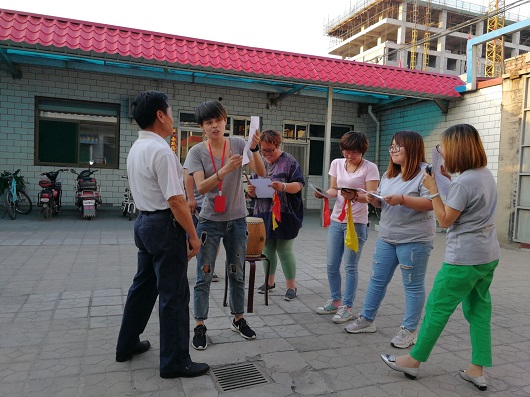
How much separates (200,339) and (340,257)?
1515 mm

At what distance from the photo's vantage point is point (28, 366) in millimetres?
2713

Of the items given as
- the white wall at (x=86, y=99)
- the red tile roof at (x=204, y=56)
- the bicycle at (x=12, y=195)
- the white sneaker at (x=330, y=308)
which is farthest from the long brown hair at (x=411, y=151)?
the white wall at (x=86, y=99)

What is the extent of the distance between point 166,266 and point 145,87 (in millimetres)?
9854

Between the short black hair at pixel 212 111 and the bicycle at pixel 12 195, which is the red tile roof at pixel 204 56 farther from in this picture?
the short black hair at pixel 212 111

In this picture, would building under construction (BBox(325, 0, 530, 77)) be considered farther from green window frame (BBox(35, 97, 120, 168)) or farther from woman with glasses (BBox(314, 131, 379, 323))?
woman with glasses (BBox(314, 131, 379, 323))

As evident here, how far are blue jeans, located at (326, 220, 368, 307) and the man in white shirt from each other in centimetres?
159

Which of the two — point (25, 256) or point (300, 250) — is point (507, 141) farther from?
point (25, 256)

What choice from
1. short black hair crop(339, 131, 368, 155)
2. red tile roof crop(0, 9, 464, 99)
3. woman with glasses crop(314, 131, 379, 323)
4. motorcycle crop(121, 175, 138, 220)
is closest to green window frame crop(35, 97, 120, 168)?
motorcycle crop(121, 175, 138, 220)

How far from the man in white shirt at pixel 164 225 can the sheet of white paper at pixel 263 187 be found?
1.36 m

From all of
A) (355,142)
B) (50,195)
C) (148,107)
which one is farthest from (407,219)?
(50,195)

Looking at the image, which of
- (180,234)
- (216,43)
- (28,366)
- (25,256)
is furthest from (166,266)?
(216,43)

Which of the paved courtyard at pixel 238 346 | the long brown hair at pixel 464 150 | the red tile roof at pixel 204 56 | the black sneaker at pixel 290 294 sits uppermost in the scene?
the red tile roof at pixel 204 56

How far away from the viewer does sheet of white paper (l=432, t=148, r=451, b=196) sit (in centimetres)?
258

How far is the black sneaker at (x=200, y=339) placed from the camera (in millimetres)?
3031
